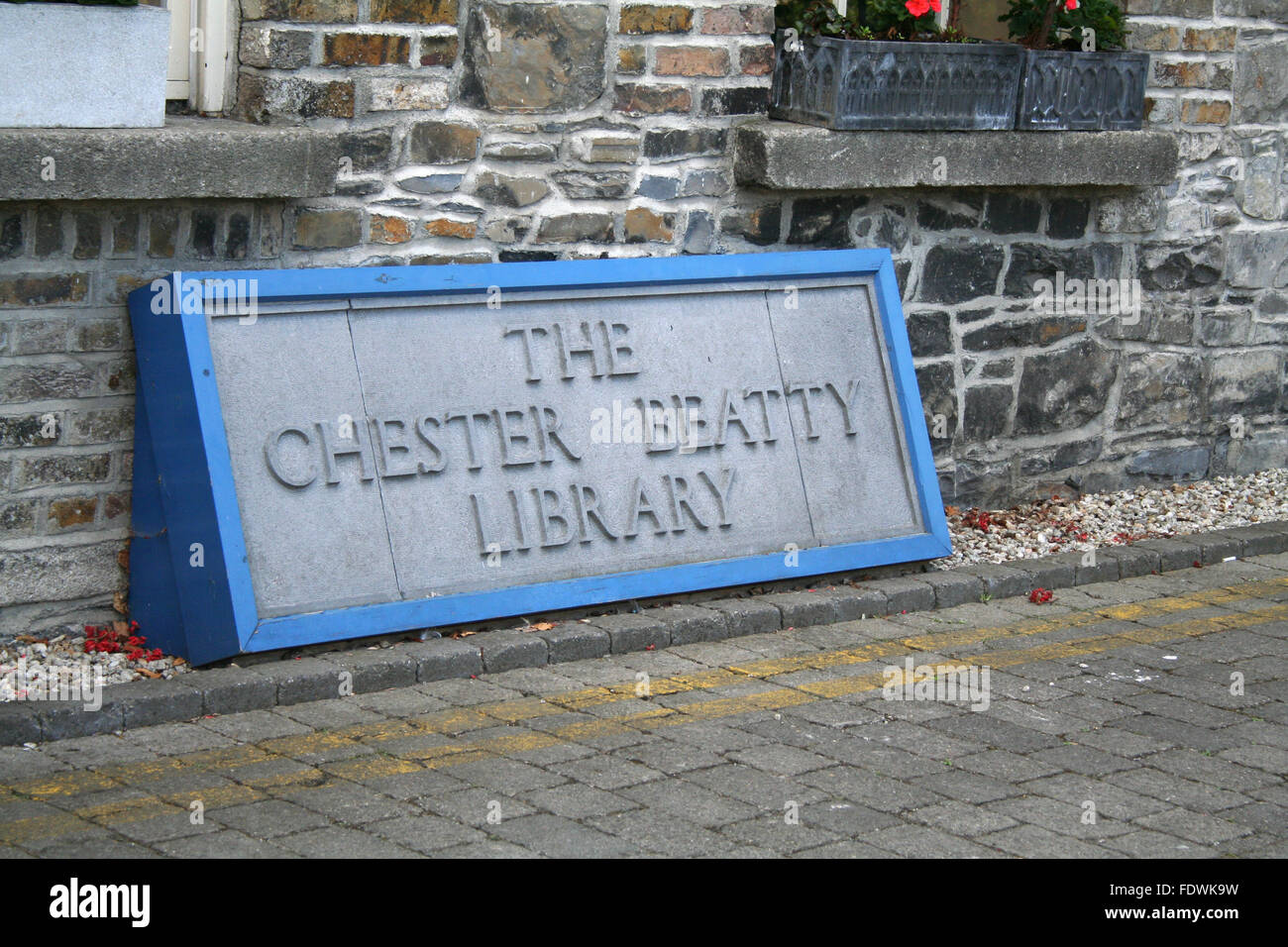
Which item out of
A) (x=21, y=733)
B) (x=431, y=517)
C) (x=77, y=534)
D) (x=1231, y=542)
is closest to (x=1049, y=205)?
(x=1231, y=542)

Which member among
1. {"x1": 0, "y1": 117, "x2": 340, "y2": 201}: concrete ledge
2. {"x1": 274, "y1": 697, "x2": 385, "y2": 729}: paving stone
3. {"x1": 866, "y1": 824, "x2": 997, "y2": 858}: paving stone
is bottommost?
{"x1": 274, "y1": 697, "x2": 385, "y2": 729}: paving stone

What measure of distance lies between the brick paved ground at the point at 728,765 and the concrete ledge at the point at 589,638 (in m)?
0.05

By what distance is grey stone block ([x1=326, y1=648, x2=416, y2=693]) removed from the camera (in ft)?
15.3

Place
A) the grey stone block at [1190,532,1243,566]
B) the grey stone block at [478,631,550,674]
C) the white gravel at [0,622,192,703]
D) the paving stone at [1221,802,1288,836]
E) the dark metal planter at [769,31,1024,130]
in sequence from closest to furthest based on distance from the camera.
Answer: the paving stone at [1221,802,1288,836]
the white gravel at [0,622,192,703]
the grey stone block at [478,631,550,674]
the dark metal planter at [769,31,1024,130]
the grey stone block at [1190,532,1243,566]

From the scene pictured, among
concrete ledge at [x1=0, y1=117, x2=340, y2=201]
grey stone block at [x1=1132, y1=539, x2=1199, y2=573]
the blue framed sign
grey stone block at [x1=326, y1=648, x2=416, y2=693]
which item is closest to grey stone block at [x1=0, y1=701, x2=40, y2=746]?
the blue framed sign

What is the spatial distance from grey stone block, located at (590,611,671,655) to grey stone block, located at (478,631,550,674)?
9.6 inches

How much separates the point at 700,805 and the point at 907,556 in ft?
7.00

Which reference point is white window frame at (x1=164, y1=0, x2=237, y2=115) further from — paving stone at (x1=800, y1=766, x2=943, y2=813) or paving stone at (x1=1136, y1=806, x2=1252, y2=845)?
paving stone at (x1=1136, y1=806, x2=1252, y2=845)

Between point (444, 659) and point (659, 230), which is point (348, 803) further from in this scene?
point (659, 230)

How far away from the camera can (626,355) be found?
5.46 meters

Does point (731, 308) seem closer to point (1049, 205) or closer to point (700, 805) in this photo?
point (1049, 205)

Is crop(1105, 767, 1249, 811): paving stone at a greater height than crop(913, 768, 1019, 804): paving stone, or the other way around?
crop(1105, 767, 1249, 811): paving stone

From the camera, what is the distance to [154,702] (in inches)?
172

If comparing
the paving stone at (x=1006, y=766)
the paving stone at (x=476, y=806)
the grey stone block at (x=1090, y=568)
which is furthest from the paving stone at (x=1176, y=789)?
the grey stone block at (x=1090, y=568)
